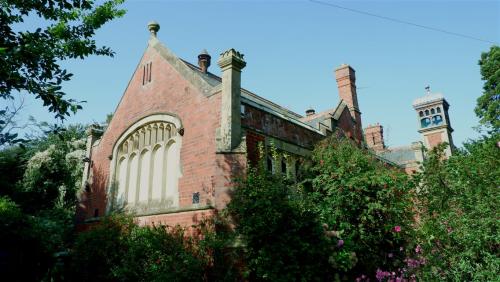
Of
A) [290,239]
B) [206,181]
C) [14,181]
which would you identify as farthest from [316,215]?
[14,181]

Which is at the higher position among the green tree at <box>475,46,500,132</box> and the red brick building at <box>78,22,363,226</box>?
the green tree at <box>475,46,500,132</box>

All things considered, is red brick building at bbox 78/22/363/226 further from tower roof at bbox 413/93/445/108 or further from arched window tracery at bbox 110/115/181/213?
tower roof at bbox 413/93/445/108

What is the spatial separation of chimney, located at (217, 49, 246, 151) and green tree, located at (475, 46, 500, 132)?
76.7ft

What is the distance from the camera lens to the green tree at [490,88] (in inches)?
1016

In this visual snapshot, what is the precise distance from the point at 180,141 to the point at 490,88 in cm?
2662

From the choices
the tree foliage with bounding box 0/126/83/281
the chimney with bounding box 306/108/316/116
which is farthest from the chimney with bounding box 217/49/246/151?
the chimney with bounding box 306/108/316/116

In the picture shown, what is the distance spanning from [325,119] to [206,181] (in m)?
6.64

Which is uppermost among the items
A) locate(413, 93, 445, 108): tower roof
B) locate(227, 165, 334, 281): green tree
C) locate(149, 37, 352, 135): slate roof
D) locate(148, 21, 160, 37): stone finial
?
locate(413, 93, 445, 108): tower roof

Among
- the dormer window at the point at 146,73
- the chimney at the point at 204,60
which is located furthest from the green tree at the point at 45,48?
the chimney at the point at 204,60

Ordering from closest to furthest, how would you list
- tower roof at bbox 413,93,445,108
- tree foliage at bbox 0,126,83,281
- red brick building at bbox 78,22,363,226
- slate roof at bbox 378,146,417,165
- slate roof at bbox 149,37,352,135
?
1. red brick building at bbox 78,22,363,226
2. tree foliage at bbox 0,126,83,281
3. slate roof at bbox 149,37,352,135
4. slate roof at bbox 378,146,417,165
5. tower roof at bbox 413,93,445,108

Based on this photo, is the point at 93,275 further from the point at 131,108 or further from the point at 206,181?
the point at 131,108

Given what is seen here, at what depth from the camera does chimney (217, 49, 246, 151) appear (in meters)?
9.30

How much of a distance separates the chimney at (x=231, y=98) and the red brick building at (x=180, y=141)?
0.09 ft

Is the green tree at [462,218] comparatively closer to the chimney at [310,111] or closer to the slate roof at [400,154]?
the chimney at [310,111]
